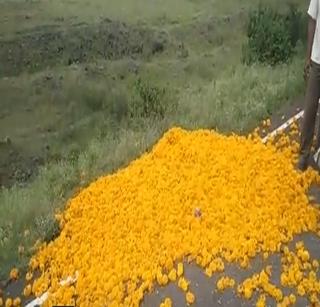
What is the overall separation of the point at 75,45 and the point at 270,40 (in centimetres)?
661

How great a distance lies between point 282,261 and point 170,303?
1.00m

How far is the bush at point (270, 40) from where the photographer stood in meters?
13.4

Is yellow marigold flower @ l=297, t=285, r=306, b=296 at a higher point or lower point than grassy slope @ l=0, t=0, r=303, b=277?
higher

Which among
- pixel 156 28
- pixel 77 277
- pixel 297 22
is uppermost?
pixel 77 277

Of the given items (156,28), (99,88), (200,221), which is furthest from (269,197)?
(156,28)

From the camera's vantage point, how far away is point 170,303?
4738 mm

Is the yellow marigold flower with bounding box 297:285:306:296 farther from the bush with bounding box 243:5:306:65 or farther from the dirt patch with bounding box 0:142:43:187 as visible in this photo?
the bush with bounding box 243:5:306:65

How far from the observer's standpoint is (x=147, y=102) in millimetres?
11945

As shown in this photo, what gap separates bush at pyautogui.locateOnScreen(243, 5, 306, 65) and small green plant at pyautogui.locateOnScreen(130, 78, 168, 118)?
2507 millimetres

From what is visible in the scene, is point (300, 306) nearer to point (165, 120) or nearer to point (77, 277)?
point (77, 277)

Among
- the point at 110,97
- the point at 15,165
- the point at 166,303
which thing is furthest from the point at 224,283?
the point at 110,97

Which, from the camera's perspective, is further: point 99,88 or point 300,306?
point 99,88

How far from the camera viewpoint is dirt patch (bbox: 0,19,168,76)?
55.7 ft

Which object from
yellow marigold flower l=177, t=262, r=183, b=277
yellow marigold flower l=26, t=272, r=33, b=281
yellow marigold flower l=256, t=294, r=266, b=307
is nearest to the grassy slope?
yellow marigold flower l=26, t=272, r=33, b=281
